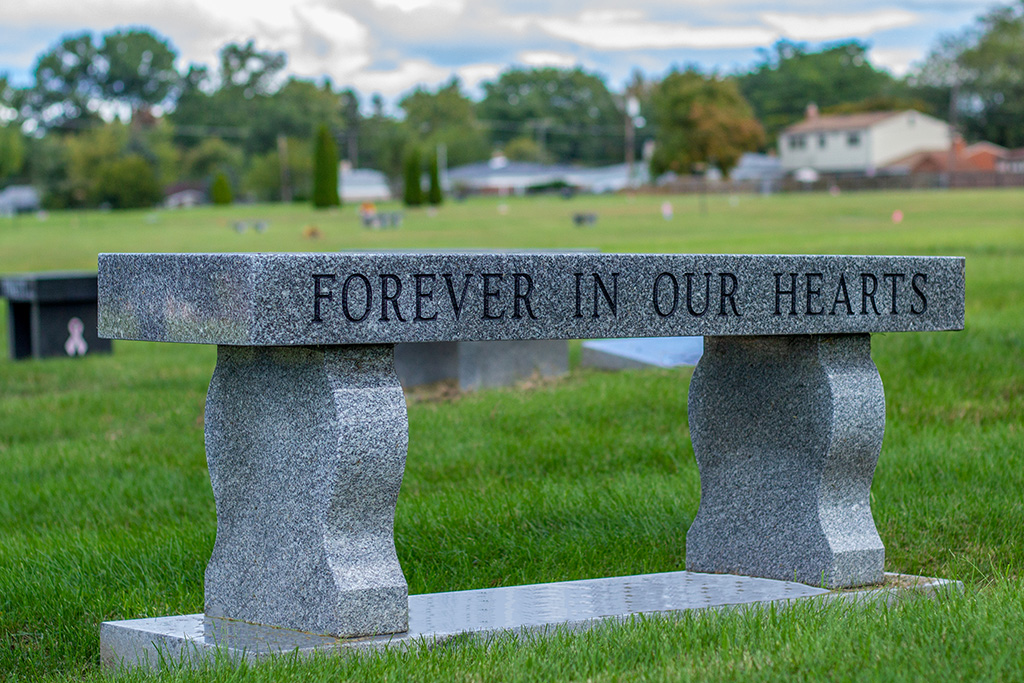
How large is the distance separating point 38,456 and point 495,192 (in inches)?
4202

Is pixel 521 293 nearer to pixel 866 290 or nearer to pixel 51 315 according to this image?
pixel 866 290

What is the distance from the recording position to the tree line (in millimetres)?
85875

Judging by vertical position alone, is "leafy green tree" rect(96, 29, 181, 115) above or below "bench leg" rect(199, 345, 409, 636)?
above

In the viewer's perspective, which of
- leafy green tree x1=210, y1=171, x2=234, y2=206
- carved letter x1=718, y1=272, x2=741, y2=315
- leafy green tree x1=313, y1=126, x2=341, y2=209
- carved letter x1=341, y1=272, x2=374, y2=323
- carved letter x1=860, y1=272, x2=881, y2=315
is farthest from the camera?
leafy green tree x1=210, y1=171, x2=234, y2=206

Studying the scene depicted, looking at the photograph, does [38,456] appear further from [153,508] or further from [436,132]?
[436,132]

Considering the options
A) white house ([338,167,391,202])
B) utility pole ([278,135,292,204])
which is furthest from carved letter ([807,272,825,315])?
white house ([338,167,391,202])

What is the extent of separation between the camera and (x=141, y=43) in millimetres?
122688

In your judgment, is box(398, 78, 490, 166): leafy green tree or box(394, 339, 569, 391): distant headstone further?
box(398, 78, 490, 166): leafy green tree

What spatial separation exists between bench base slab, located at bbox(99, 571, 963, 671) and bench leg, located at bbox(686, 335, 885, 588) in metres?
0.10

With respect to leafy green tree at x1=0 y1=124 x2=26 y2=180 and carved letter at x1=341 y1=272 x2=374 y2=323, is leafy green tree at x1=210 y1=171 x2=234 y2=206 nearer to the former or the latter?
leafy green tree at x1=0 y1=124 x2=26 y2=180

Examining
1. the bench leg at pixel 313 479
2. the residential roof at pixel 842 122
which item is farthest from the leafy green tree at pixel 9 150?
the bench leg at pixel 313 479

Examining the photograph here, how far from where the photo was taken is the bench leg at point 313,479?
10.5ft

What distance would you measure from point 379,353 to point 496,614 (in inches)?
32.8

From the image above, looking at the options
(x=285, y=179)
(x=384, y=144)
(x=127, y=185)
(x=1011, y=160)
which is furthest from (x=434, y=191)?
(x=1011, y=160)
